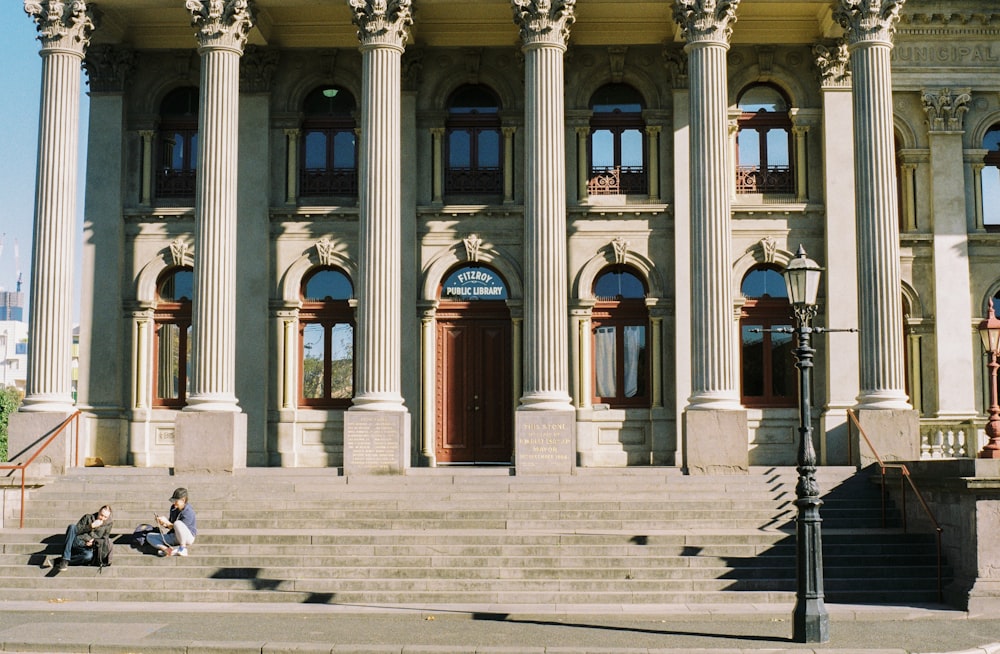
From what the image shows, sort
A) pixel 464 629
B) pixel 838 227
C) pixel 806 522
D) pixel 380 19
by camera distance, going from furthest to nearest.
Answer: pixel 838 227, pixel 380 19, pixel 464 629, pixel 806 522

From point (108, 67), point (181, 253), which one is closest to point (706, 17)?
point (181, 253)

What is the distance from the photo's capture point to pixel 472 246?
2944 centimetres

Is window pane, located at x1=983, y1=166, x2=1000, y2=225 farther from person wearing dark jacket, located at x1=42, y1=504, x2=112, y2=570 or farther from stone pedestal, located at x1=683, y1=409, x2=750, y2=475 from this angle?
person wearing dark jacket, located at x1=42, y1=504, x2=112, y2=570

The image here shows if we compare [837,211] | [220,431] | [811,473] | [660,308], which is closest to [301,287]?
[220,431]

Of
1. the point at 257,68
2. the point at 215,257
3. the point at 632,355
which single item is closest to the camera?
the point at 215,257

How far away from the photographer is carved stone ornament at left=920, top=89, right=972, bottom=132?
3003 centimetres

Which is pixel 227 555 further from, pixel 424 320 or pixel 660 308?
pixel 660 308

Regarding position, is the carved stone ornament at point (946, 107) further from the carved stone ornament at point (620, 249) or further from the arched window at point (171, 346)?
the arched window at point (171, 346)

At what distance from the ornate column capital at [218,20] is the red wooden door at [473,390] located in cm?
805

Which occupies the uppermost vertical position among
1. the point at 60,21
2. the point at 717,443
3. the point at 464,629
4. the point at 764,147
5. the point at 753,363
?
the point at 60,21

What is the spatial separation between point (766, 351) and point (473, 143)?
28.0ft

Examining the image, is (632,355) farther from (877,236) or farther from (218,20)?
(218,20)

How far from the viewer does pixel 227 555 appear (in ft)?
66.7

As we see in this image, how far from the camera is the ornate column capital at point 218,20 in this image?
88.1 ft
